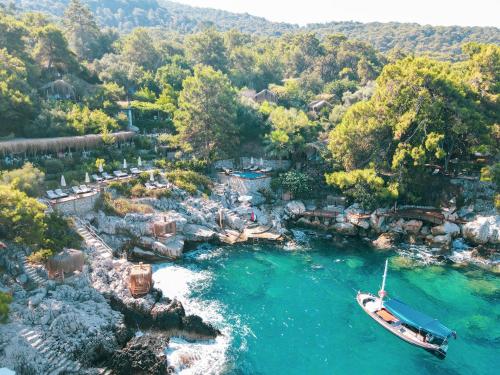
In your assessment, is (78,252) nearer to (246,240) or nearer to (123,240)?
(123,240)

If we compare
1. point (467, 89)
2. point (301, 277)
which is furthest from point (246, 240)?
point (467, 89)

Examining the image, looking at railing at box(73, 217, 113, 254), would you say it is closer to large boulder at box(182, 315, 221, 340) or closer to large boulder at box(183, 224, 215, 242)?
large boulder at box(183, 224, 215, 242)

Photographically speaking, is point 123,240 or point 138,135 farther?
point 138,135

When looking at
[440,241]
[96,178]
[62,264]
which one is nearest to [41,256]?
[62,264]

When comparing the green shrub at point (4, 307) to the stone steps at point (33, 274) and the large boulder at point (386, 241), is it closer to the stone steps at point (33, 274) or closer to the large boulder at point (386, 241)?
the stone steps at point (33, 274)

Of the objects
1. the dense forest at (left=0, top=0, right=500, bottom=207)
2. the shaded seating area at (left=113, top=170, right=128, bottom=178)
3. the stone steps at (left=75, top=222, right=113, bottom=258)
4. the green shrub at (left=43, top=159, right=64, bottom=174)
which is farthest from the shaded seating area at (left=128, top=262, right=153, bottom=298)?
the dense forest at (left=0, top=0, right=500, bottom=207)

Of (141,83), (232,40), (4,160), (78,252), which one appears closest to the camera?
(78,252)
